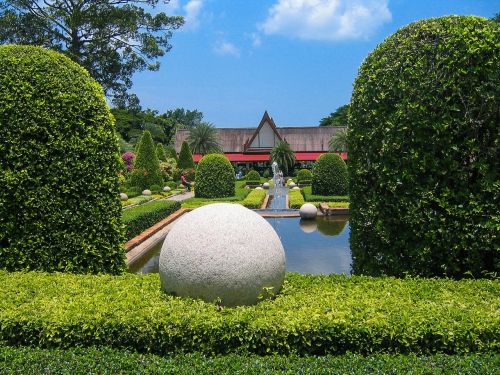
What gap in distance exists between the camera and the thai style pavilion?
161 ft

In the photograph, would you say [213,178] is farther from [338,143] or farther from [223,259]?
[338,143]

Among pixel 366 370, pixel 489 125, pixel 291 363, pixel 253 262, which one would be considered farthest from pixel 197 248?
pixel 489 125

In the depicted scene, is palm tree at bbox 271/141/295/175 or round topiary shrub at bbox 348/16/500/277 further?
palm tree at bbox 271/141/295/175

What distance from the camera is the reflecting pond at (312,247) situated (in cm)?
923

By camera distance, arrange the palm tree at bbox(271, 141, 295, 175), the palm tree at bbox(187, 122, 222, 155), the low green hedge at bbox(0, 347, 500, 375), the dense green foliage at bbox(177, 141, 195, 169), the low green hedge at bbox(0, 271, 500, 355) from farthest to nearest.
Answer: the palm tree at bbox(187, 122, 222, 155) < the palm tree at bbox(271, 141, 295, 175) < the dense green foliage at bbox(177, 141, 195, 169) < the low green hedge at bbox(0, 271, 500, 355) < the low green hedge at bbox(0, 347, 500, 375)

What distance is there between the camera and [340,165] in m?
24.0

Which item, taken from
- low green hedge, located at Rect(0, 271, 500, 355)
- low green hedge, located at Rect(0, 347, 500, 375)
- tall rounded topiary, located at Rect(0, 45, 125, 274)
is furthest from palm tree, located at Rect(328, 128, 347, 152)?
low green hedge, located at Rect(0, 347, 500, 375)

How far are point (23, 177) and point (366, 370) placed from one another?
5078 millimetres

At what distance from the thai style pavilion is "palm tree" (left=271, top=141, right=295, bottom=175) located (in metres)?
1.93

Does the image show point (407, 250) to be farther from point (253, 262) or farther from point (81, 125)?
point (81, 125)

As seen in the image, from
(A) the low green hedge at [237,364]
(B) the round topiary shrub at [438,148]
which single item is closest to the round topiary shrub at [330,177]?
(B) the round topiary shrub at [438,148]

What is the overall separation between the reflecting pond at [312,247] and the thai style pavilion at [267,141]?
33.3m

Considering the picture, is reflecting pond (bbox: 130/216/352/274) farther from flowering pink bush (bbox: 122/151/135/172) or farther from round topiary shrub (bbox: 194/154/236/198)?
flowering pink bush (bbox: 122/151/135/172)

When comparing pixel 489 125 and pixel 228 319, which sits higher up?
pixel 489 125
